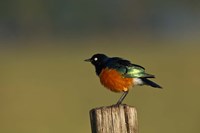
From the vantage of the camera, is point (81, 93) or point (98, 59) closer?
point (98, 59)

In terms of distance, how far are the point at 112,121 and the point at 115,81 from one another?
1938mm

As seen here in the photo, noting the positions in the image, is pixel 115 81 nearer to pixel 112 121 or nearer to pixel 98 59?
pixel 98 59

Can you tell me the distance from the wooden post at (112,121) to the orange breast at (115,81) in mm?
1847

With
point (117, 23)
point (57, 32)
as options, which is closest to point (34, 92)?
point (57, 32)

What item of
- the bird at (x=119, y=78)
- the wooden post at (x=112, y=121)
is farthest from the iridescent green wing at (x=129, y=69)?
the wooden post at (x=112, y=121)

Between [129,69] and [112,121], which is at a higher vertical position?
[129,69]

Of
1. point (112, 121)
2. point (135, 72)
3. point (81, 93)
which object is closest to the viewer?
point (112, 121)

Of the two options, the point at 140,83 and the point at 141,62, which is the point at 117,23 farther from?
the point at 140,83

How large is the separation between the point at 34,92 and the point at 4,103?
3.20 ft

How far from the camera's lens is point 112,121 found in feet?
18.0

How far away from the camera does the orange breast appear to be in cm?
739

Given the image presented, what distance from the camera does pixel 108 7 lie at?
54.3 metres

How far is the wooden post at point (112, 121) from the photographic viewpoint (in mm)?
5438

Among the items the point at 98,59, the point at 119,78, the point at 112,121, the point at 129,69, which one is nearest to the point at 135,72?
the point at 129,69
